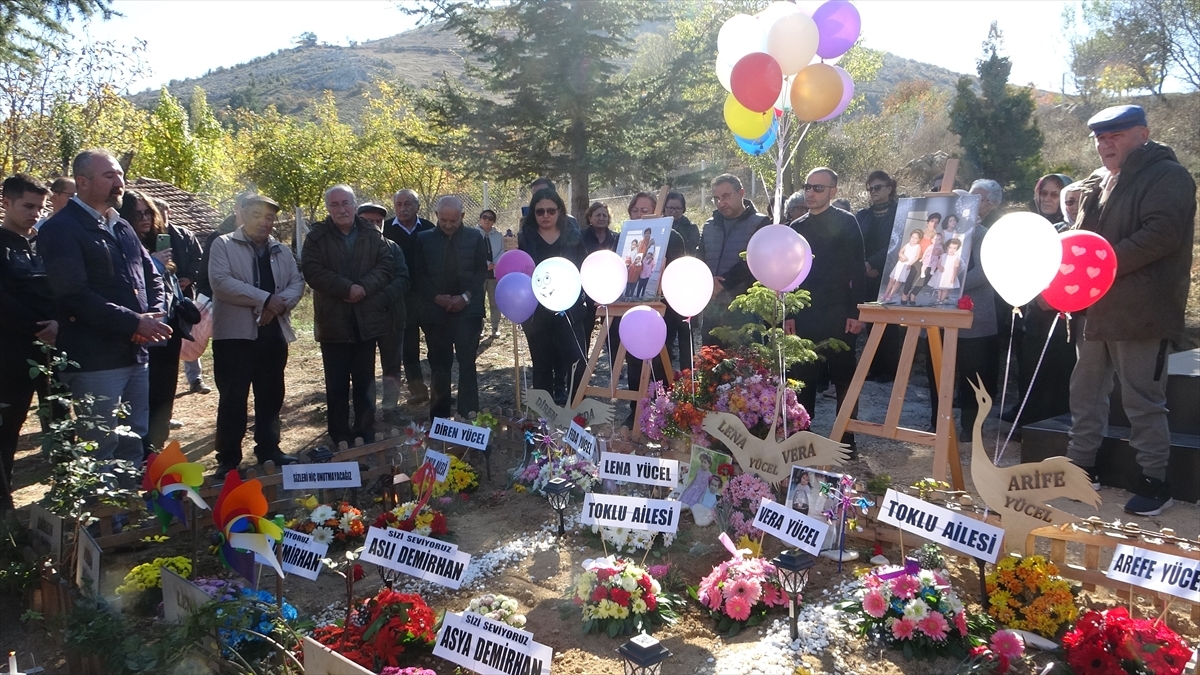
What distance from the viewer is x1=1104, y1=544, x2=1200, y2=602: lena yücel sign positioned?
2570 mm

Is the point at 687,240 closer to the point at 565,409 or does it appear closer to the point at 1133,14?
the point at 565,409

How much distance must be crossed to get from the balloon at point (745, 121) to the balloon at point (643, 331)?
1.29 metres

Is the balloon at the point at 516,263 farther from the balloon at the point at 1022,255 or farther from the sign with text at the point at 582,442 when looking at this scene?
the balloon at the point at 1022,255

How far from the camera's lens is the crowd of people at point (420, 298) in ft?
12.6

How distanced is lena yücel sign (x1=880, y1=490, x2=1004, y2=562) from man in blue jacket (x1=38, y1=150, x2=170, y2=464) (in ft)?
12.5

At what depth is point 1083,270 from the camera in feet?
11.0

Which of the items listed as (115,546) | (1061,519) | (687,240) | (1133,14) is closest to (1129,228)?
(1061,519)

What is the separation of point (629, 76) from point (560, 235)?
6520 millimetres

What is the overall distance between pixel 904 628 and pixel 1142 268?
2.47m

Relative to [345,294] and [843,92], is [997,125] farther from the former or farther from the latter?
[345,294]

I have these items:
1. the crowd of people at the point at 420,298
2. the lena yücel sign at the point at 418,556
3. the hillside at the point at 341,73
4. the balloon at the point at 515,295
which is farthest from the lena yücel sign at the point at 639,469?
the hillside at the point at 341,73

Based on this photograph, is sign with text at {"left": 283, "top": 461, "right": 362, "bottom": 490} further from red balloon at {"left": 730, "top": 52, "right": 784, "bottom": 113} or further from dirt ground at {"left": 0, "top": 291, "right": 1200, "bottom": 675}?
red balloon at {"left": 730, "top": 52, "right": 784, "bottom": 113}

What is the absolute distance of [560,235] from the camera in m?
5.95

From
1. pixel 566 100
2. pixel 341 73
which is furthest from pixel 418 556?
pixel 341 73
